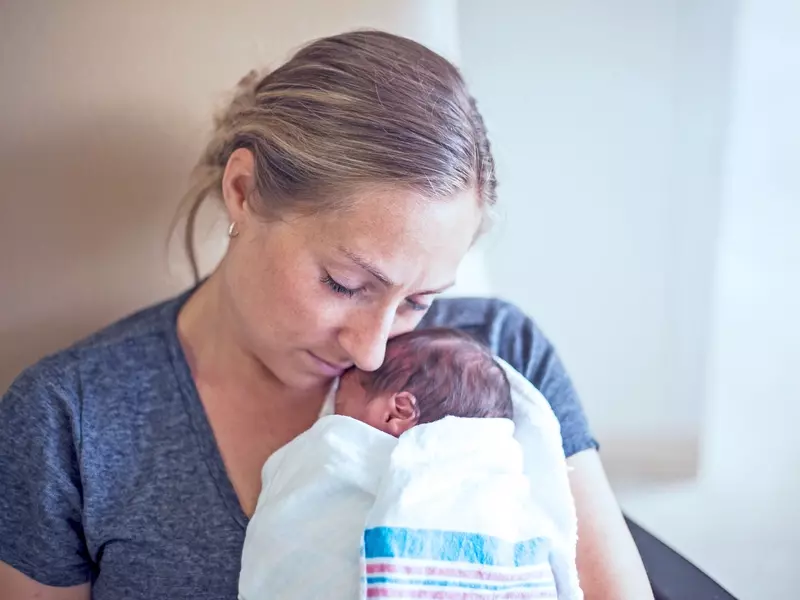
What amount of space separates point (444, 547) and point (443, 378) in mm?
215

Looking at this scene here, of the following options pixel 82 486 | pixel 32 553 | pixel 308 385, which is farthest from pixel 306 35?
pixel 32 553

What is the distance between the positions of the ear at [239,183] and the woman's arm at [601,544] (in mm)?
614

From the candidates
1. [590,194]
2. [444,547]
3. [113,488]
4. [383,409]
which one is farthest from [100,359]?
[590,194]

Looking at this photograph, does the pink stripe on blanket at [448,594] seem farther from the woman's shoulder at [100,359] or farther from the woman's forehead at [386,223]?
the woman's shoulder at [100,359]

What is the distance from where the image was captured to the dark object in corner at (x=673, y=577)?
1114mm

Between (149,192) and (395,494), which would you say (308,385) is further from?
(149,192)

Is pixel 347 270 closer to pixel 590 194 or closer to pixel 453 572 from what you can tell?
pixel 453 572

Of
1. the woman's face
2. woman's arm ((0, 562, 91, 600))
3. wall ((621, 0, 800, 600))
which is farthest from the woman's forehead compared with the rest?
wall ((621, 0, 800, 600))

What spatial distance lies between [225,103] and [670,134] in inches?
31.0

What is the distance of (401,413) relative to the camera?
39.1 inches

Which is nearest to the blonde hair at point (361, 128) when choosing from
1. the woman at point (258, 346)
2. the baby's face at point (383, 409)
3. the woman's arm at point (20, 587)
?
the woman at point (258, 346)

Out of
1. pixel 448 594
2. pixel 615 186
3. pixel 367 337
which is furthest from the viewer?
pixel 615 186

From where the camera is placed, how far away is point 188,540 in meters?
→ 1.04

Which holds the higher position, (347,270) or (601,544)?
(347,270)
